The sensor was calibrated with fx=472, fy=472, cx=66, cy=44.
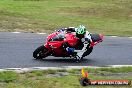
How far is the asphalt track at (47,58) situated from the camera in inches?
602

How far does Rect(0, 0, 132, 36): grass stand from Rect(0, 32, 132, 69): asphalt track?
2913mm

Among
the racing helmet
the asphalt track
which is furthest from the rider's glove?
the racing helmet

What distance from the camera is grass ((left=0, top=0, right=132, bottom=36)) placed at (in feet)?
84.1

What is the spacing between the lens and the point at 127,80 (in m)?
12.4

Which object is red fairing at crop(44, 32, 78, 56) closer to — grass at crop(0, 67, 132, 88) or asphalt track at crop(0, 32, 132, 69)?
asphalt track at crop(0, 32, 132, 69)

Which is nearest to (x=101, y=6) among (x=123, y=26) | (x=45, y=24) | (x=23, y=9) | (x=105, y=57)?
(x=23, y=9)

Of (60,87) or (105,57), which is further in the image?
(105,57)

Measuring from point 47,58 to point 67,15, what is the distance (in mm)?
17403

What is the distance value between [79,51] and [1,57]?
2622 mm

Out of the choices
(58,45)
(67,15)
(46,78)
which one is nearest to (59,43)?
(58,45)

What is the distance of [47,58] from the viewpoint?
1627 centimetres

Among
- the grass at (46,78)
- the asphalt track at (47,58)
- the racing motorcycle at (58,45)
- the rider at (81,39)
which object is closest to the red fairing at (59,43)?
the racing motorcycle at (58,45)

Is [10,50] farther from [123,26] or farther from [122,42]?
[123,26]

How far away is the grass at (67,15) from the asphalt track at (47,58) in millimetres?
2913
